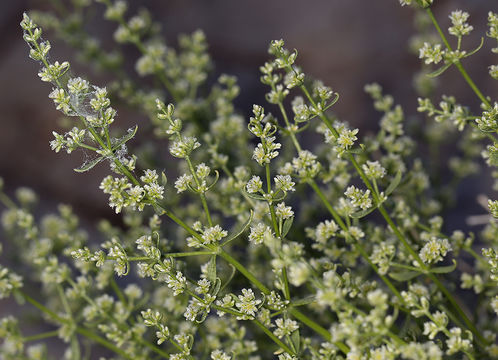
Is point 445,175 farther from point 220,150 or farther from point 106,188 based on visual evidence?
point 106,188

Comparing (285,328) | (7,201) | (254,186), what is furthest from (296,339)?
(7,201)

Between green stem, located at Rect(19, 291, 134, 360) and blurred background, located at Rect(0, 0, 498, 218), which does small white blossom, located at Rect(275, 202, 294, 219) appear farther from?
blurred background, located at Rect(0, 0, 498, 218)

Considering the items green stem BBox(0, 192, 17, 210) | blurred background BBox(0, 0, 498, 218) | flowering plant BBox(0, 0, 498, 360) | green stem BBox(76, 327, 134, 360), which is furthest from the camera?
blurred background BBox(0, 0, 498, 218)

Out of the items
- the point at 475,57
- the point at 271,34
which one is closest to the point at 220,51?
the point at 271,34

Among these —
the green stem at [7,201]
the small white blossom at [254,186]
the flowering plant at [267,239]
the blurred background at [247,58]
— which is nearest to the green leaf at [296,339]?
the flowering plant at [267,239]

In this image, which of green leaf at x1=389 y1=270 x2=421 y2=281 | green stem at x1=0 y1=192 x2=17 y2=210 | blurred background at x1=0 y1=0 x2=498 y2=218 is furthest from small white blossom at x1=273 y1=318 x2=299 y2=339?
blurred background at x1=0 y1=0 x2=498 y2=218

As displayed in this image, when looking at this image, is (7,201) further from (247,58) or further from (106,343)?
(247,58)
